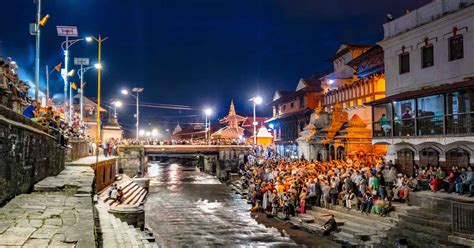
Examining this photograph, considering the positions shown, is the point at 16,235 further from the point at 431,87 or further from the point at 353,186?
the point at 431,87

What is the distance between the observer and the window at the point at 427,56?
2339cm

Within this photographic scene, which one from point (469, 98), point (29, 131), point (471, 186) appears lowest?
point (471, 186)

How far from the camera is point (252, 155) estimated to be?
54.5 metres

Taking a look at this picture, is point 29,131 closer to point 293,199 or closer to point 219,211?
point 293,199

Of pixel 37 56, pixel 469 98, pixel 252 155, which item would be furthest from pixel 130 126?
pixel 469 98

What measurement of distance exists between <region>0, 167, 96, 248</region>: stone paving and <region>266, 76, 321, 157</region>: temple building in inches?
1406

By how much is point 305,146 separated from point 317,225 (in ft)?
55.3

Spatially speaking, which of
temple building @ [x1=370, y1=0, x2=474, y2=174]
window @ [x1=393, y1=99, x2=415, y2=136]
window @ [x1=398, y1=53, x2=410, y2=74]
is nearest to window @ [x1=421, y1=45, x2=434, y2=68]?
temple building @ [x1=370, y1=0, x2=474, y2=174]

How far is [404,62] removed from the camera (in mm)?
25719

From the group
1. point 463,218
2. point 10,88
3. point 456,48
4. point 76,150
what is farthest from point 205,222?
point 456,48

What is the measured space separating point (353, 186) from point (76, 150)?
53.1 ft

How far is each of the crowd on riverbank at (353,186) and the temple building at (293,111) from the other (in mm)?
19286

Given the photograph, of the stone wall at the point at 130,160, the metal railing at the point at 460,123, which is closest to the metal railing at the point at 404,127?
the metal railing at the point at 460,123

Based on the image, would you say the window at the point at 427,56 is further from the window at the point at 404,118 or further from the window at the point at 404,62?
the window at the point at 404,118
